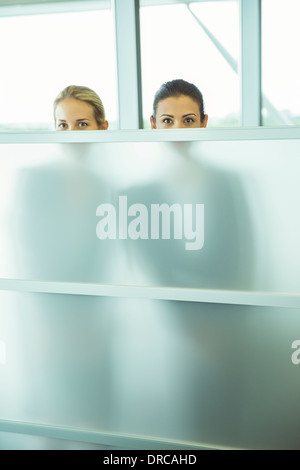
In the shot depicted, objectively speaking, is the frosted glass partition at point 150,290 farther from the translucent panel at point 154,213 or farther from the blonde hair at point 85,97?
the blonde hair at point 85,97

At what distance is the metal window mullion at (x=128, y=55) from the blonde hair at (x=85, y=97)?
0.53 metres

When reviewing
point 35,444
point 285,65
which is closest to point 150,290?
point 35,444

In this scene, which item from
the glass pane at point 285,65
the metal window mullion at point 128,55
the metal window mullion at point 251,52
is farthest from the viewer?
the glass pane at point 285,65

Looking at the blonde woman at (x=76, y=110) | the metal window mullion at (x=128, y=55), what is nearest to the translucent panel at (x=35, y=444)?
the blonde woman at (x=76, y=110)

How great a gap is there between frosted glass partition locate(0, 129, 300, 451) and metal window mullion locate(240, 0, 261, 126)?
1172mm

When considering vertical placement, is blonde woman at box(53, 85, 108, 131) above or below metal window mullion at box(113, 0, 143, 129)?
below

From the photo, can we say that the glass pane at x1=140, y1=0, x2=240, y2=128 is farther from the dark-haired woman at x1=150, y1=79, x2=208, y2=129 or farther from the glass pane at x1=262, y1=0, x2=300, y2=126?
the dark-haired woman at x1=150, y1=79, x2=208, y2=129

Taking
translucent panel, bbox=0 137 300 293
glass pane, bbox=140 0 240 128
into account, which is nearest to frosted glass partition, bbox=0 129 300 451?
translucent panel, bbox=0 137 300 293

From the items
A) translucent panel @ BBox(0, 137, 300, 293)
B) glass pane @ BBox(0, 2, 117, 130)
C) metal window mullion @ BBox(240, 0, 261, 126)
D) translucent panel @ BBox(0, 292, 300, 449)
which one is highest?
glass pane @ BBox(0, 2, 117, 130)

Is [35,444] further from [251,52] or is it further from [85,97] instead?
[251,52]

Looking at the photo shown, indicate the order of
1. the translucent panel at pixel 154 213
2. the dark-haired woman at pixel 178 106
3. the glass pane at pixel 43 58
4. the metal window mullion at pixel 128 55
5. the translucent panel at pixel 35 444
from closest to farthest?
the translucent panel at pixel 154 213 → the translucent panel at pixel 35 444 → the dark-haired woman at pixel 178 106 → the metal window mullion at pixel 128 55 → the glass pane at pixel 43 58

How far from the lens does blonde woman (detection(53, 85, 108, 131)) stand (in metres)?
1.56

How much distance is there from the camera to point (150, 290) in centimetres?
103

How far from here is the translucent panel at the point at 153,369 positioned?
986 mm
